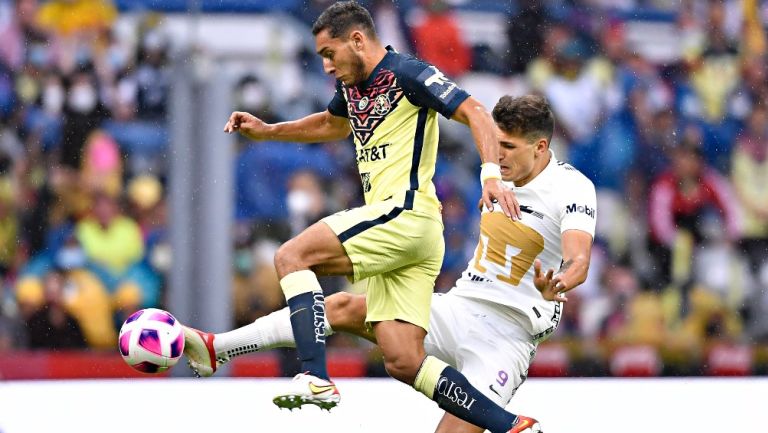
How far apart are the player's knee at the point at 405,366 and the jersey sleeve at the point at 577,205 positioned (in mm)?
748

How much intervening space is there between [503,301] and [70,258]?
5.71 metres

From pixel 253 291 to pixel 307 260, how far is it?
5.19m

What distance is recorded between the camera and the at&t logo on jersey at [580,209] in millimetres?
4836

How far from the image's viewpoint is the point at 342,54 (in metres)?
4.97

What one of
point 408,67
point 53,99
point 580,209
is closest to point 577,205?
point 580,209

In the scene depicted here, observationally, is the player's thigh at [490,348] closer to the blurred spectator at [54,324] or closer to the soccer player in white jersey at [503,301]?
the soccer player in white jersey at [503,301]

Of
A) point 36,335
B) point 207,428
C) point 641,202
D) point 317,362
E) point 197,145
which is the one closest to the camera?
point 317,362

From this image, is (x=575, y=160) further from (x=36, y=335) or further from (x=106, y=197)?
(x=36, y=335)

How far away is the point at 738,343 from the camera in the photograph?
10.3 meters

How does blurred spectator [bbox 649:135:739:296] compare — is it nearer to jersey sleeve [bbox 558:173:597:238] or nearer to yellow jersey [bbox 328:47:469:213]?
jersey sleeve [bbox 558:173:597:238]

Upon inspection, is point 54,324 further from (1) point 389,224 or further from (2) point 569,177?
(2) point 569,177

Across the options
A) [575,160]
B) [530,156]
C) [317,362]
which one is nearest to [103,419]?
[317,362]

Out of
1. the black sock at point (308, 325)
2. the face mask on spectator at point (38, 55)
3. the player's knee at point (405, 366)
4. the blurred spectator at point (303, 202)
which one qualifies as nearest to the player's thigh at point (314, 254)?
the black sock at point (308, 325)

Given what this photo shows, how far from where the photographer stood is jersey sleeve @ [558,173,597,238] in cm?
479
